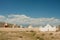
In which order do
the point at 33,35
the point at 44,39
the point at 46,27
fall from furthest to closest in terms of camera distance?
the point at 46,27 < the point at 33,35 < the point at 44,39

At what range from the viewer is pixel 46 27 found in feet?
80.1

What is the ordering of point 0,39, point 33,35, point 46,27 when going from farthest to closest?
1. point 46,27
2. point 33,35
3. point 0,39

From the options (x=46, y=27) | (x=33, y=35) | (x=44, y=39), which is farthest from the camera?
(x=46, y=27)

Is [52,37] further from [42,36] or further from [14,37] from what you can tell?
[14,37]

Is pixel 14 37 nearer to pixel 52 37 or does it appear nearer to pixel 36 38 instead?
pixel 36 38

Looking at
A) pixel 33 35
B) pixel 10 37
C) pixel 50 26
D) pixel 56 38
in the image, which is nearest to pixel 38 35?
pixel 33 35

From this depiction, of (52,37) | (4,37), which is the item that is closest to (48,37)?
(52,37)

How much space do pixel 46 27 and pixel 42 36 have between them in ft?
15.9

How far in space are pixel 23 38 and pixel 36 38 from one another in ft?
4.58

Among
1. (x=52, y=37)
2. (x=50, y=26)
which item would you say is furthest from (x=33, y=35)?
(x=50, y=26)

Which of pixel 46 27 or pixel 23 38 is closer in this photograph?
pixel 23 38

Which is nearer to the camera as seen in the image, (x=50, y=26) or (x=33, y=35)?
(x=33, y=35)

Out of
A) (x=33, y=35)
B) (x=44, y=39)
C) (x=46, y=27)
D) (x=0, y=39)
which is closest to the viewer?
(x=0, y=39)

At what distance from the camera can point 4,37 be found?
57.7ft
